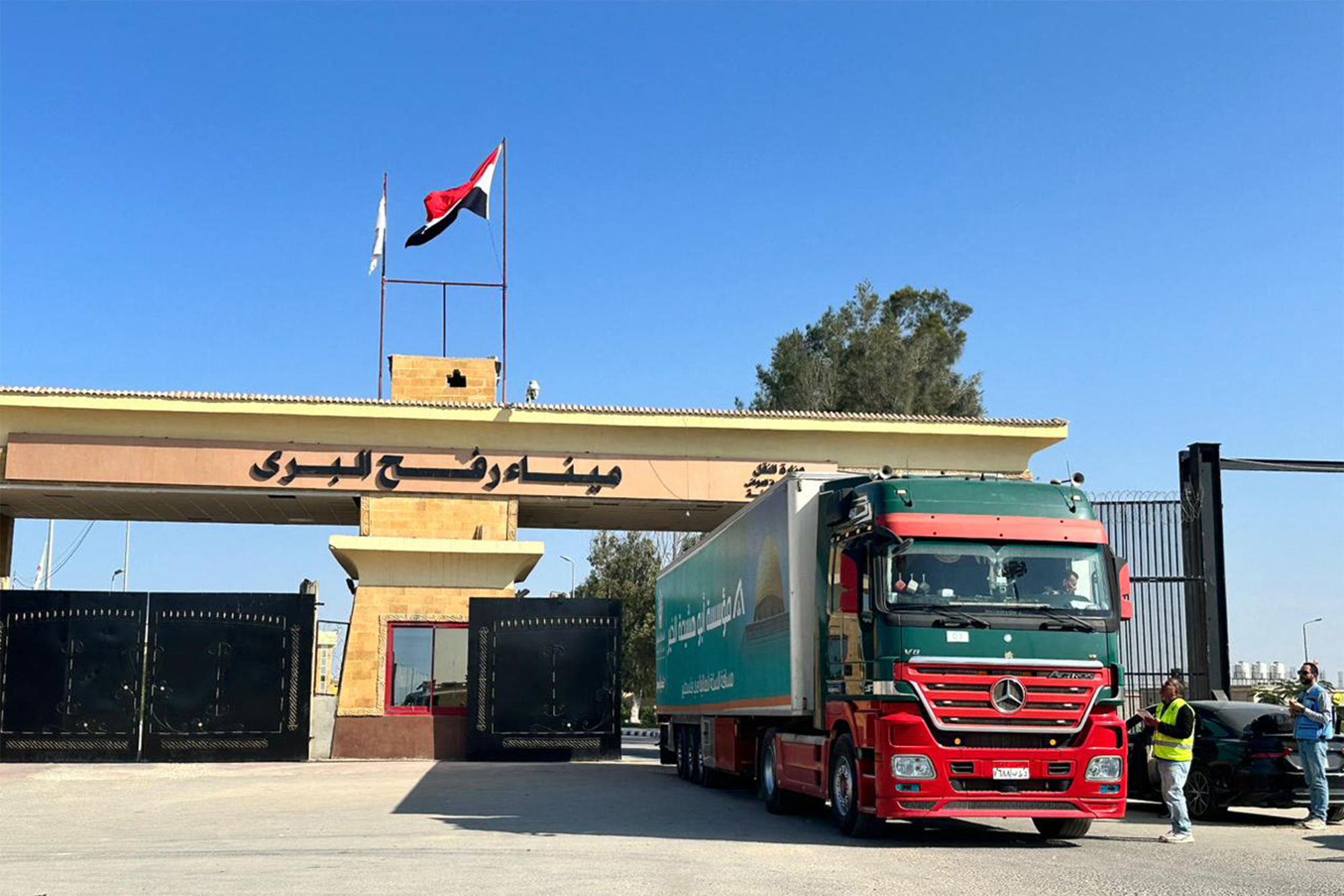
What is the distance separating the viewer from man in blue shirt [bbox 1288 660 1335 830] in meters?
15.2

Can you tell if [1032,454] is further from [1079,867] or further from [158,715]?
[1079,867]

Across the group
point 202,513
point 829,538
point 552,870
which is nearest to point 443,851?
point 552,870

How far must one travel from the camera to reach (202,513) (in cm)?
3419

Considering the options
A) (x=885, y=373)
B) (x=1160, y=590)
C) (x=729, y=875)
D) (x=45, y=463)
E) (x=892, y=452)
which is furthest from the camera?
(x=885, y=373)

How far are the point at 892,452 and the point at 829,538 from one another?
18864 millimetres

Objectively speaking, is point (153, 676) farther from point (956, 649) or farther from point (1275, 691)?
point (1275, 691)

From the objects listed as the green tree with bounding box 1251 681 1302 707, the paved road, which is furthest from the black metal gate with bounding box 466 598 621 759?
the green tree with bounding box 1251 681 1302 707

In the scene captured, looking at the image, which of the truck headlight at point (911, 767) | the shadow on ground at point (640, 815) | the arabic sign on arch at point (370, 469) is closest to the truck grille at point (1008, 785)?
the truck headlight at point (911, 767)

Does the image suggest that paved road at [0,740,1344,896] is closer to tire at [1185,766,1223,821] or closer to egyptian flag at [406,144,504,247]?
tire at [1185,766,1223,821]

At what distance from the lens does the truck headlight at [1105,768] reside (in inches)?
531

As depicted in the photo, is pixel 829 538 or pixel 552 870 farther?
pixel 829 538

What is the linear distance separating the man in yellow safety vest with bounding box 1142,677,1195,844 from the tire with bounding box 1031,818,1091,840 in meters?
0.80

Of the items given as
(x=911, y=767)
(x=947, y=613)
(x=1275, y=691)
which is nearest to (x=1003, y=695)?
(x=947, y=613)

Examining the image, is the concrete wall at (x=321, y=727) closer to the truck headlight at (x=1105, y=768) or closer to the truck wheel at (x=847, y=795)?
the truck wheel at (x=847, y=795)
